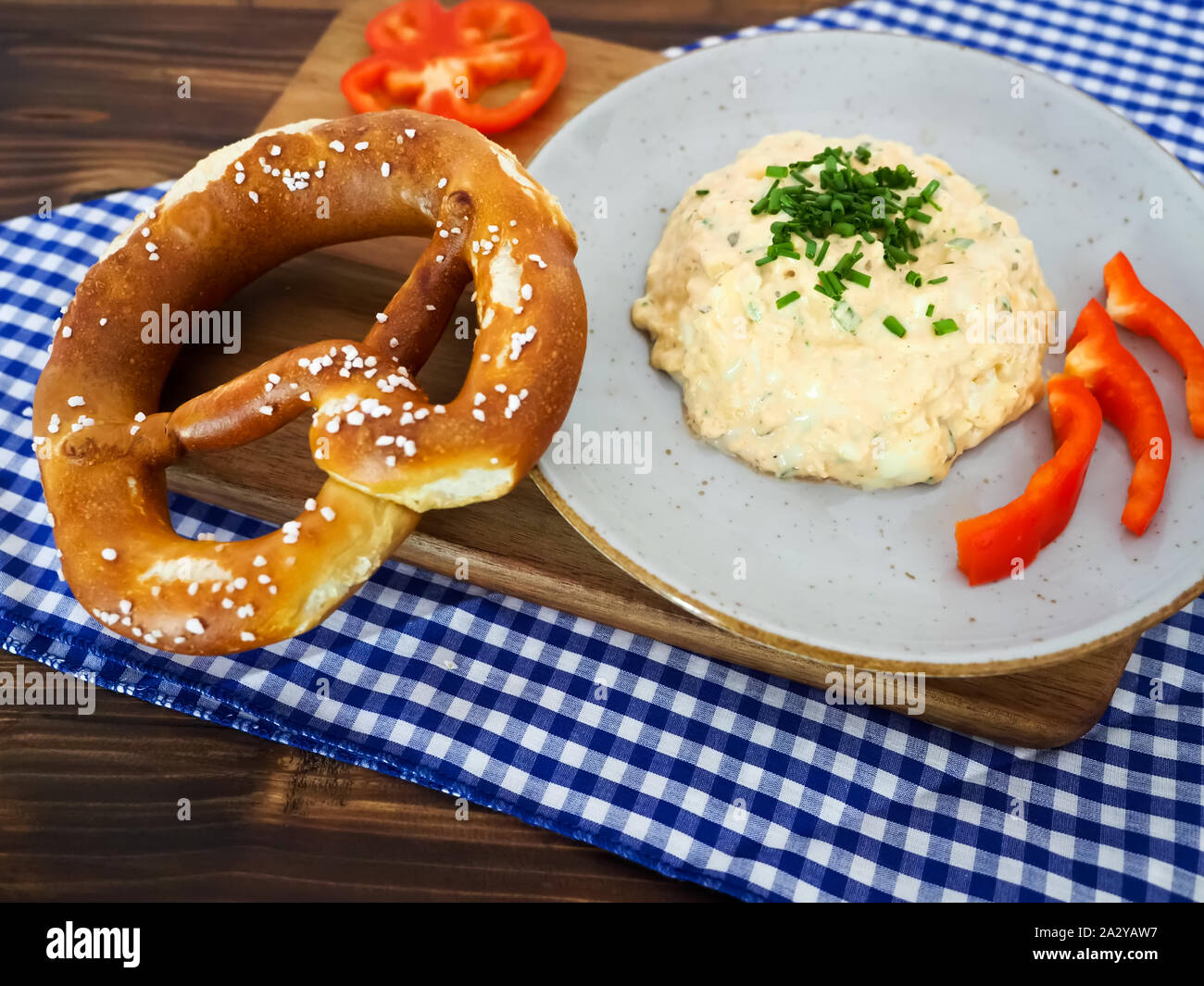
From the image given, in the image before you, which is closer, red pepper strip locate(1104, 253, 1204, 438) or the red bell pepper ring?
red pepper strip locate(1104, 253, 1204, 438)

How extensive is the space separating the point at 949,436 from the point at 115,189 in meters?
2.76

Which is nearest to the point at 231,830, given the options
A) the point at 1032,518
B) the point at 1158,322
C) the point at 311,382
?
the point at 311,382

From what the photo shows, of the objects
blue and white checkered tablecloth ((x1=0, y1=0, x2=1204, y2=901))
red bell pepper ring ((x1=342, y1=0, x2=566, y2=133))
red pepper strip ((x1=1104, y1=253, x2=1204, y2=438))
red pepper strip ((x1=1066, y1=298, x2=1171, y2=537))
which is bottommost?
blue and white checkered tablecloth ((x1=0, y1=0, x2=1204, y2=901))

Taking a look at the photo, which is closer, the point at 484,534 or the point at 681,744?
A: the point at 681,744

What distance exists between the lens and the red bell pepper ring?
3.14m

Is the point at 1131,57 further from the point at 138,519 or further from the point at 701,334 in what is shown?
the point at 138,519

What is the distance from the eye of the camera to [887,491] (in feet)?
7.77

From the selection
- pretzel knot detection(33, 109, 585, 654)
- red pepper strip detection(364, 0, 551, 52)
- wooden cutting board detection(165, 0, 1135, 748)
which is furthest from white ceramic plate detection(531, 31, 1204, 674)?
red pepper strip detection(364, 0, 551, 52)

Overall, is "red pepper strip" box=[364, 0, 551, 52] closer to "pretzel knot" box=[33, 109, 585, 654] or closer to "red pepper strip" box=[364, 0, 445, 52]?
"red pepper strip" box=[364, 0, 445, 52]

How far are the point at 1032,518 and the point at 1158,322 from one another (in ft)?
2.48

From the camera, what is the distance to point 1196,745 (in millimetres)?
2260

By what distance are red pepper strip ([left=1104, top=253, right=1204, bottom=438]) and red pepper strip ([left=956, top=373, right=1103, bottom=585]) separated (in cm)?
29

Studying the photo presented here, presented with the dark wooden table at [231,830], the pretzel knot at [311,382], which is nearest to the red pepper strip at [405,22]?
the pretzel knot at [311,382]

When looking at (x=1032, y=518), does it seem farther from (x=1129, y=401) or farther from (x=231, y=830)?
(x=231, y=830)
